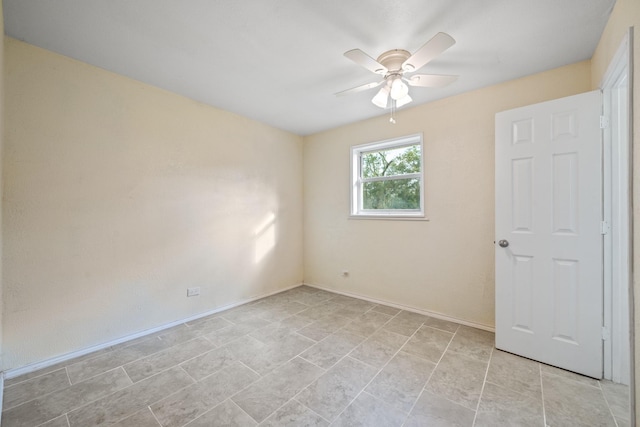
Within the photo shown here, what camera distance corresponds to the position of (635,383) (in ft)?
3.93

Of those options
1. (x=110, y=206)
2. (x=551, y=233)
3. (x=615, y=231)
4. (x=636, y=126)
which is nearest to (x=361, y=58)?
(x=636, y=126)

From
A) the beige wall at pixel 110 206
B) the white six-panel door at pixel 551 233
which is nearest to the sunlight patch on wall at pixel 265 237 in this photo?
the beige wall at pixel 110 206

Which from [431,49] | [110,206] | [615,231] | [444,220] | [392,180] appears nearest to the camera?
[431,49]

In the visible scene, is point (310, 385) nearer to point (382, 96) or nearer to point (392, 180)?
point (382, 96)

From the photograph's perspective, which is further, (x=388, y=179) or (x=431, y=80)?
(x=388, y=179)

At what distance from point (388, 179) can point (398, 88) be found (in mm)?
1635

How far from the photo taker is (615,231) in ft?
5.84

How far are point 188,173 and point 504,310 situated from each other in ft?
11.0

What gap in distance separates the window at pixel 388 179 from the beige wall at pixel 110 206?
1.54 m

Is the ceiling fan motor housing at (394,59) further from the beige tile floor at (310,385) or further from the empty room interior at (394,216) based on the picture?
the beige tile floor at (310,385)

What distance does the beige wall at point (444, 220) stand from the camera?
2.56m

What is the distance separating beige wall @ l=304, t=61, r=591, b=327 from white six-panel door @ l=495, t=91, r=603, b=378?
39 cm

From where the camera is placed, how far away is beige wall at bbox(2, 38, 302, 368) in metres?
1.92

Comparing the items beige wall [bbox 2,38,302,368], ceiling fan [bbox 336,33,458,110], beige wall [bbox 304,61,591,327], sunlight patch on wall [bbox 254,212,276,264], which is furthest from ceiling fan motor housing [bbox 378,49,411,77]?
sunlight patch on wall [bbox 254,212,276,264]
